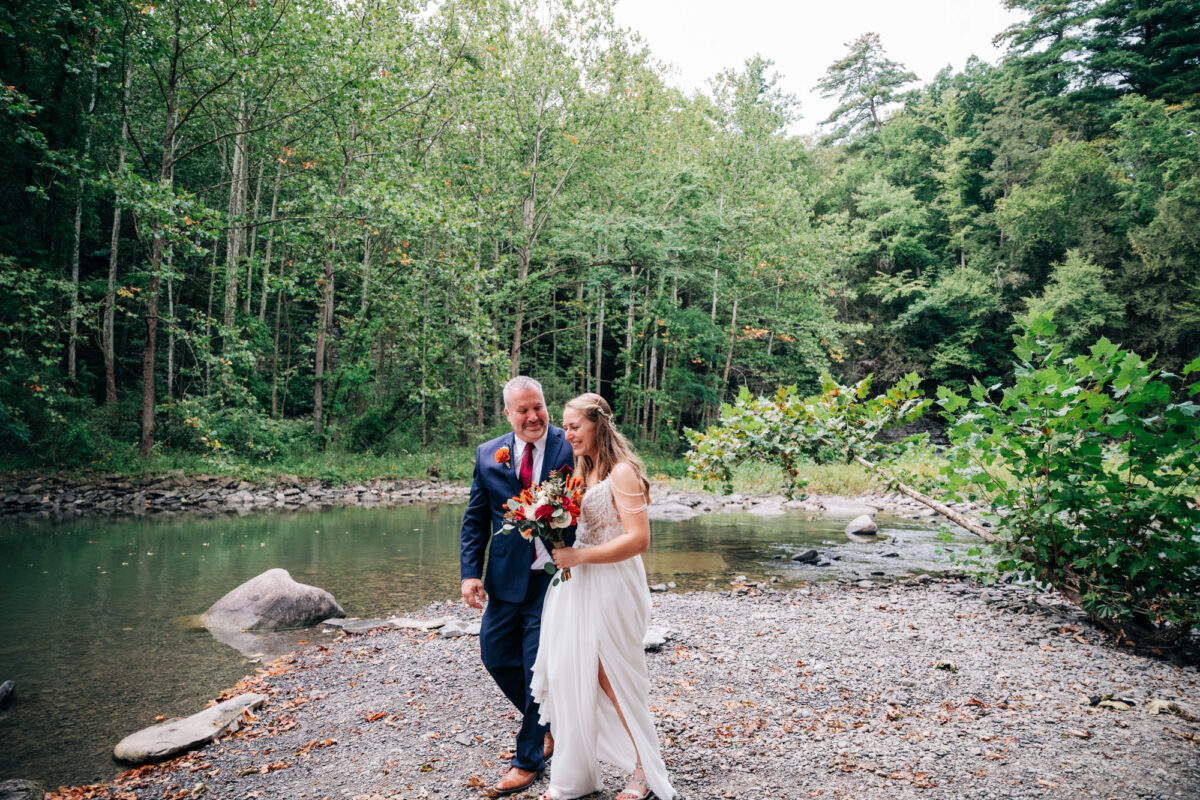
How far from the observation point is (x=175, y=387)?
2464 centimetres

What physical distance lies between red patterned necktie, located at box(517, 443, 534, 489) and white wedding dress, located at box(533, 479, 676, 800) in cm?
53

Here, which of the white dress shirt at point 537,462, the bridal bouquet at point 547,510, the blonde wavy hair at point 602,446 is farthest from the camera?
the white dress shirt at point 537,462

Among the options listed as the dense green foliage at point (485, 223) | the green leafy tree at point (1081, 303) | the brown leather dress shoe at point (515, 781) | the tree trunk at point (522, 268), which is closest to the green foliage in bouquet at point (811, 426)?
the brown leather dress shoe at point (515, 781)

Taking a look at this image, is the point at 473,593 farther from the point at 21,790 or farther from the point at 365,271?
the point at 365,271

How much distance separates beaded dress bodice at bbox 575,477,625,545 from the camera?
3.36 m

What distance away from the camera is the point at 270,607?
7586 mm

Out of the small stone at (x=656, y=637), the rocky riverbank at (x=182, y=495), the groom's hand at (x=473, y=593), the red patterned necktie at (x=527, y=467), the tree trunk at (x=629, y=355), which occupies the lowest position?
the rocky riverbank at (x=182, y=495)

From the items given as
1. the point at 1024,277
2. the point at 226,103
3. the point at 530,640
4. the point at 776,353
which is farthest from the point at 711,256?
the point at 530,640

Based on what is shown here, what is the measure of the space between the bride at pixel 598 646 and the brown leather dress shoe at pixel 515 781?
17cm

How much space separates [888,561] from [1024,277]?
31.0 meters

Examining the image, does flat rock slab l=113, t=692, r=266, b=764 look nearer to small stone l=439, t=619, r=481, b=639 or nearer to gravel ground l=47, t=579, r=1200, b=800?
gravel ground l=47, t=579, r=1200, b=800

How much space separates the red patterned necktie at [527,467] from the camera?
3806 millimetres

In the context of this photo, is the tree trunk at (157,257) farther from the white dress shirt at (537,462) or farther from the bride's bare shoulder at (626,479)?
the bride's bare shoulder at (626,479)

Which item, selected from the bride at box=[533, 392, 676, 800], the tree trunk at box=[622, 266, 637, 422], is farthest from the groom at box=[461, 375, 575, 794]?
the tree trunk at box=[622, 266, 637, 422]
